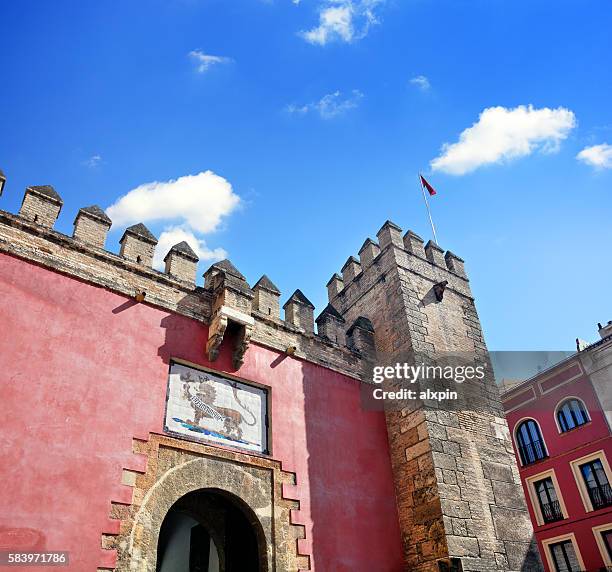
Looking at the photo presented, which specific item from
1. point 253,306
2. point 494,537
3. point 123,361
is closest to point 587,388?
point 494,537

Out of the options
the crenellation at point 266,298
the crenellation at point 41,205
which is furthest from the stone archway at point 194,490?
the crenellation at point 41,205

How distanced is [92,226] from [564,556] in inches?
598

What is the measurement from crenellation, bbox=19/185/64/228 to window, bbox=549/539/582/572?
50.4 feet

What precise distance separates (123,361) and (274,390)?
1922mm

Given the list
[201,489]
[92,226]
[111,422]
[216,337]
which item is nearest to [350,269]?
[216,337]

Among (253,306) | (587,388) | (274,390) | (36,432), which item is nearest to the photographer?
(36,432)

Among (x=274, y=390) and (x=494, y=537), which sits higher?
(x=274, y=390)

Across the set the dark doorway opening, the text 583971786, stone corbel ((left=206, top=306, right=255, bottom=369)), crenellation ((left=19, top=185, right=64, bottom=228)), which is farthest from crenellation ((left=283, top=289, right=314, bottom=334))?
the text 583971786

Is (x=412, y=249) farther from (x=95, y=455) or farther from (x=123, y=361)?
(x=95, y=455)

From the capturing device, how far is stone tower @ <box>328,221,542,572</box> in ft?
20.0

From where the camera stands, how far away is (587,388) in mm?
14805

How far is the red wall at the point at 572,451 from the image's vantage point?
45.0ft

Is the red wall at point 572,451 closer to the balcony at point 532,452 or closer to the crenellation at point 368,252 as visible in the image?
the balcony at point 532,452

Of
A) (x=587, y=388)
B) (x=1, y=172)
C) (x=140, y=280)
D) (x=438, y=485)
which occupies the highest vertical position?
(x=587, y=388)
